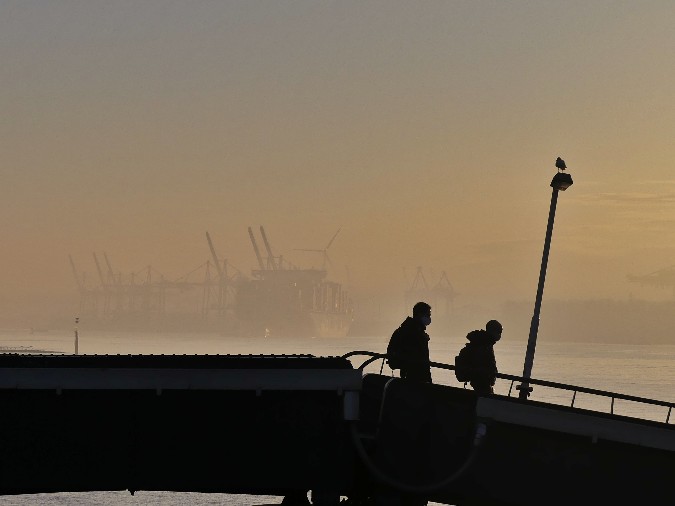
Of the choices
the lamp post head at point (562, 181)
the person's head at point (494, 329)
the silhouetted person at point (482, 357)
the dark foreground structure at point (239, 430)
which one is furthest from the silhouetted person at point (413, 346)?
the lamp post head at point (562, 181)

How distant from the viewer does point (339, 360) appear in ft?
74.4

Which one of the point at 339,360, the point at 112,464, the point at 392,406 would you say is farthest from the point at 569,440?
the point at 112,464

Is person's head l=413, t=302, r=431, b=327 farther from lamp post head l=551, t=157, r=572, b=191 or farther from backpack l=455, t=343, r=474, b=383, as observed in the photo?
lamp post head l=551, t=157, r=572, b=191

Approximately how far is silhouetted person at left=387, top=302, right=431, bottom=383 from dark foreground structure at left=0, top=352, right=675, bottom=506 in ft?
1.19

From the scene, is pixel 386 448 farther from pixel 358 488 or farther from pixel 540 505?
pixel 540 505

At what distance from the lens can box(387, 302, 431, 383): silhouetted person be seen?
21.4 metres

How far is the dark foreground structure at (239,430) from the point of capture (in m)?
21.5

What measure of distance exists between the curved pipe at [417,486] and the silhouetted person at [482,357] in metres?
0.91

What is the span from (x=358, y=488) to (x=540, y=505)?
3574mm

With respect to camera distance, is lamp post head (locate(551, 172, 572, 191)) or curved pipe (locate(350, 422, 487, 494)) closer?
curved pipe (locate(350, 422, 487, 494))

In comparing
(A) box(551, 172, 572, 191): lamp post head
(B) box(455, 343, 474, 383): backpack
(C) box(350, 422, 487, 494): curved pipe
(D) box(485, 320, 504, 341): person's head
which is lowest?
(C) box(350, 422, 487, 494): curved pipe

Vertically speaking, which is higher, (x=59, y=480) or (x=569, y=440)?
(x=569, y=440)

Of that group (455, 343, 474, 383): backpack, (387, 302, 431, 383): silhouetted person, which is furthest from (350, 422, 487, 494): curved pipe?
(387, 302, 431, 383): silhouetted person

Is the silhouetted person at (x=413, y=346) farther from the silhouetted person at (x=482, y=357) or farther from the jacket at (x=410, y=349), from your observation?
the silhouetted person at (x=482, y=357)
